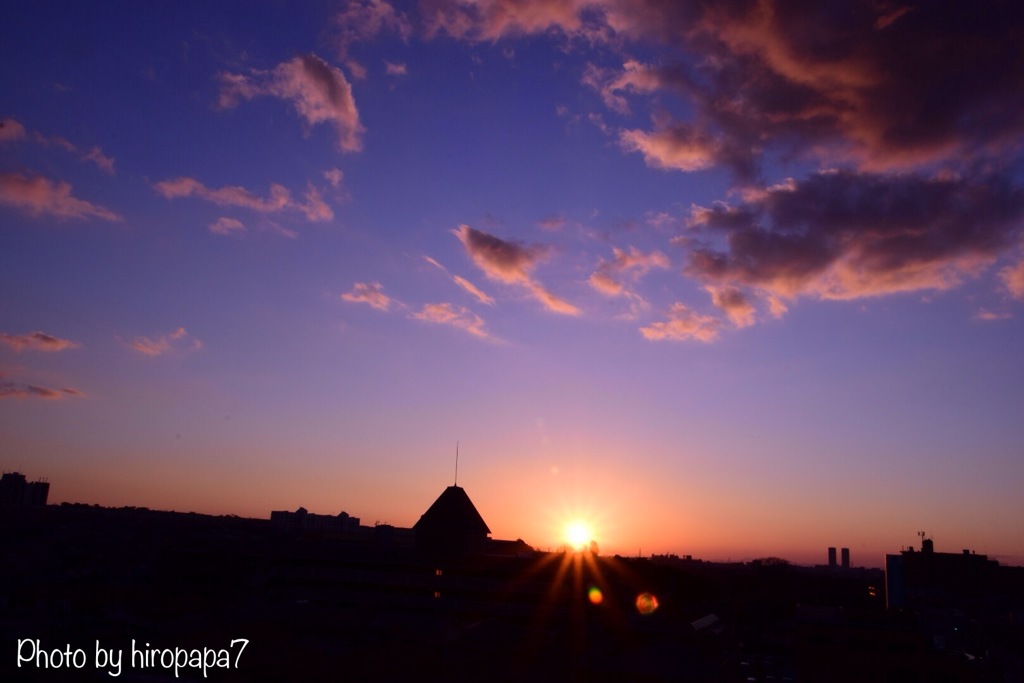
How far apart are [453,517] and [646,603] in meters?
18.2

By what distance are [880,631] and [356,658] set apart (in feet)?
98.2

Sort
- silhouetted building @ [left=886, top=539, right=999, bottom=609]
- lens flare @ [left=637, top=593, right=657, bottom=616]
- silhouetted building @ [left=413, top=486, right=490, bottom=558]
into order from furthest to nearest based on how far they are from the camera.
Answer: silhouetted building @ [left=886, top=539, right=999, bottom=609], silhouetted building @ [left=413, top=486, right=490, bottom=558], lens flare @ [left=637, top=593, right=657, bottom=616]

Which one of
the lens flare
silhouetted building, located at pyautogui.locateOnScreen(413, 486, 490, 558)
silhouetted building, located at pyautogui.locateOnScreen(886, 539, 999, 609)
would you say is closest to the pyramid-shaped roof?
silhouetted building, located at pyautogui.locateOnScreen(413, 486, 490, 558)

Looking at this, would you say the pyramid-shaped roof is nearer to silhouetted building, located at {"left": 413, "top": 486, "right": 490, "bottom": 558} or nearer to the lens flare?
silhouetted building, located at {"left": 413, "top": 486, "right": 490, "bottom": 558}

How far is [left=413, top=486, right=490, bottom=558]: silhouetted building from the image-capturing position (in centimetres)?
6334

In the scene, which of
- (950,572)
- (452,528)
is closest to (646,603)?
(452,528)

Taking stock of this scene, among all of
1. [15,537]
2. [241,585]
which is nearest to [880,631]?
[241,585]

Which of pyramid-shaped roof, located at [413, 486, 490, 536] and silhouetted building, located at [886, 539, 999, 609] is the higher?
pyramid-shaped roof, located at [413, 486, 490, 536]

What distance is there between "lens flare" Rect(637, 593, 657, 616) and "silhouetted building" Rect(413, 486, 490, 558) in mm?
15258

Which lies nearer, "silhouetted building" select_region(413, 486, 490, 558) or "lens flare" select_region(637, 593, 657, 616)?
"lens flare" select_region(637, 593, 657, 616)

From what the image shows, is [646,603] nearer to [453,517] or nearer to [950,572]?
[453,517]

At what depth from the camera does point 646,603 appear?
55.8m

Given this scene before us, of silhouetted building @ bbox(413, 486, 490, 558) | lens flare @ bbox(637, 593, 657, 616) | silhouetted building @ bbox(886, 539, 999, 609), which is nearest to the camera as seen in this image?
lens flare @ bbox(637, 593, 657, 616)

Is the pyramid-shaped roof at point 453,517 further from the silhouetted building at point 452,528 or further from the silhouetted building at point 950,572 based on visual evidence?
the silhouetted building at point 950,572
